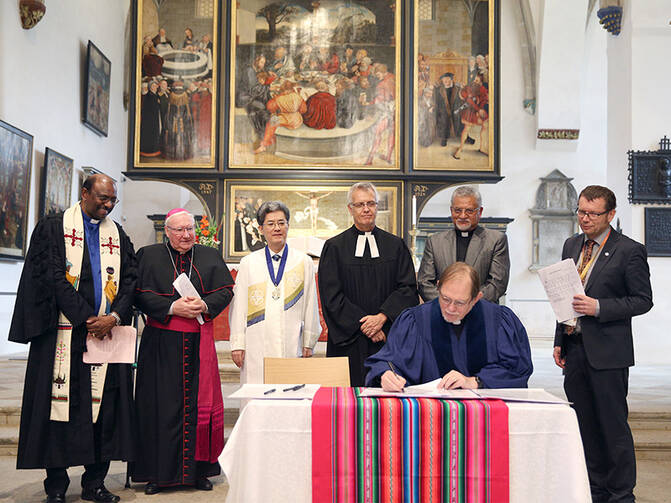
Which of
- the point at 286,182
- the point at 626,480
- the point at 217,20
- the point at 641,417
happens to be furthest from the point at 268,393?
the point at 217,20

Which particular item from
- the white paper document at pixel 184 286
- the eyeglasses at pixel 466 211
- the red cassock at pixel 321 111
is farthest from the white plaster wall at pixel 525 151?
the white paper document at pixel 184 286

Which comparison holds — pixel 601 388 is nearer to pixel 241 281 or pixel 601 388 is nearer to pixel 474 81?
pixel 241 281

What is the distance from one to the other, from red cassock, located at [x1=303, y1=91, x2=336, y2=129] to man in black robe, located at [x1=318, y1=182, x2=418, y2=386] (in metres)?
5.61

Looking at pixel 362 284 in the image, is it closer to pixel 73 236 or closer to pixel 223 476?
pixel 223 476

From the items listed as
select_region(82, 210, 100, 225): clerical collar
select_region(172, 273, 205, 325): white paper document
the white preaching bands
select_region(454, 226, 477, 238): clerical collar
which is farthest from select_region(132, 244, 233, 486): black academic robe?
select_region(454, 226, 477, 238): clerical collar

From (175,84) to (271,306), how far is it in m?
6.03

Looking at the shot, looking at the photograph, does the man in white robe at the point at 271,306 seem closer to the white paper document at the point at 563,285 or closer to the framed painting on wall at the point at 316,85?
the white paper document at the point at 563,285

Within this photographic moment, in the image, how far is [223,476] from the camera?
493 cm

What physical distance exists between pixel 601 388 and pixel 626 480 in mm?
500

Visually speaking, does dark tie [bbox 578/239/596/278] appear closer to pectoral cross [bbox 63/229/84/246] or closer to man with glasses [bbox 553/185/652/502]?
man with glasses [bbox 553/185/652/502]

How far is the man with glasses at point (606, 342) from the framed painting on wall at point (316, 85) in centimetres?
606

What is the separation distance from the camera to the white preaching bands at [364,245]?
15.7 ft

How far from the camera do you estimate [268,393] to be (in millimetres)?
2791

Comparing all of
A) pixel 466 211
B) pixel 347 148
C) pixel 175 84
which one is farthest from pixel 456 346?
pixel 175 84
